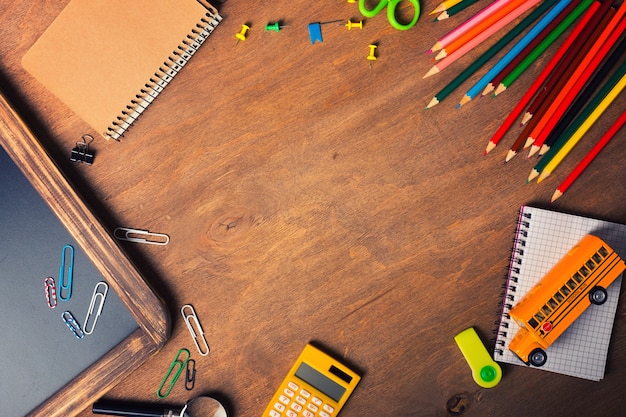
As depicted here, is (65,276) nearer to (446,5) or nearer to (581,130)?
(446,5)

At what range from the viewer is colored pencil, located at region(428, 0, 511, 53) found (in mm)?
1142

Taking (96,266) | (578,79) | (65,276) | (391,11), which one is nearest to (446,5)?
(391,11)

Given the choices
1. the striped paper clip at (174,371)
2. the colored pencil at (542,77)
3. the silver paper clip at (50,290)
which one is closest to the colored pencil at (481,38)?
the colored pencil at (542,77)

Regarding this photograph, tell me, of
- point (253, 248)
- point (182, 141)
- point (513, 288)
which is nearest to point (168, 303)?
point (253, 248)

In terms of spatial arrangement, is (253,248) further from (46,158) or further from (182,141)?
(46,158)

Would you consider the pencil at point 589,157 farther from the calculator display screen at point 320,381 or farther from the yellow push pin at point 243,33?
the yellow push pin at point 243,33

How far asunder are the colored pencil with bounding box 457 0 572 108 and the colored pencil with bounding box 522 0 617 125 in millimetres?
80

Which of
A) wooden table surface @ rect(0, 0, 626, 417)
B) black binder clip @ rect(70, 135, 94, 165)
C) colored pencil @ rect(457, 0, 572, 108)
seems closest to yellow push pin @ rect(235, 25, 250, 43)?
wooden table surface @ rect(0, 0, 626, 417)

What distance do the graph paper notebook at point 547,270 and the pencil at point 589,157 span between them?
61 mm

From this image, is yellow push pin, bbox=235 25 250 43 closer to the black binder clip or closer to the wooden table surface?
the wooden table surface

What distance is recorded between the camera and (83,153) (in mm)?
1187

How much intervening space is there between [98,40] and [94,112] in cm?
16

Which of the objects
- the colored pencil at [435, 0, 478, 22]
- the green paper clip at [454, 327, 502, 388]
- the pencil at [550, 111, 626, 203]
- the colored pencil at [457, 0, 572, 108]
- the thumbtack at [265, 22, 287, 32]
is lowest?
the green paper clip at [454, 327, 502, 388]

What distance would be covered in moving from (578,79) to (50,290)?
1.37 m
